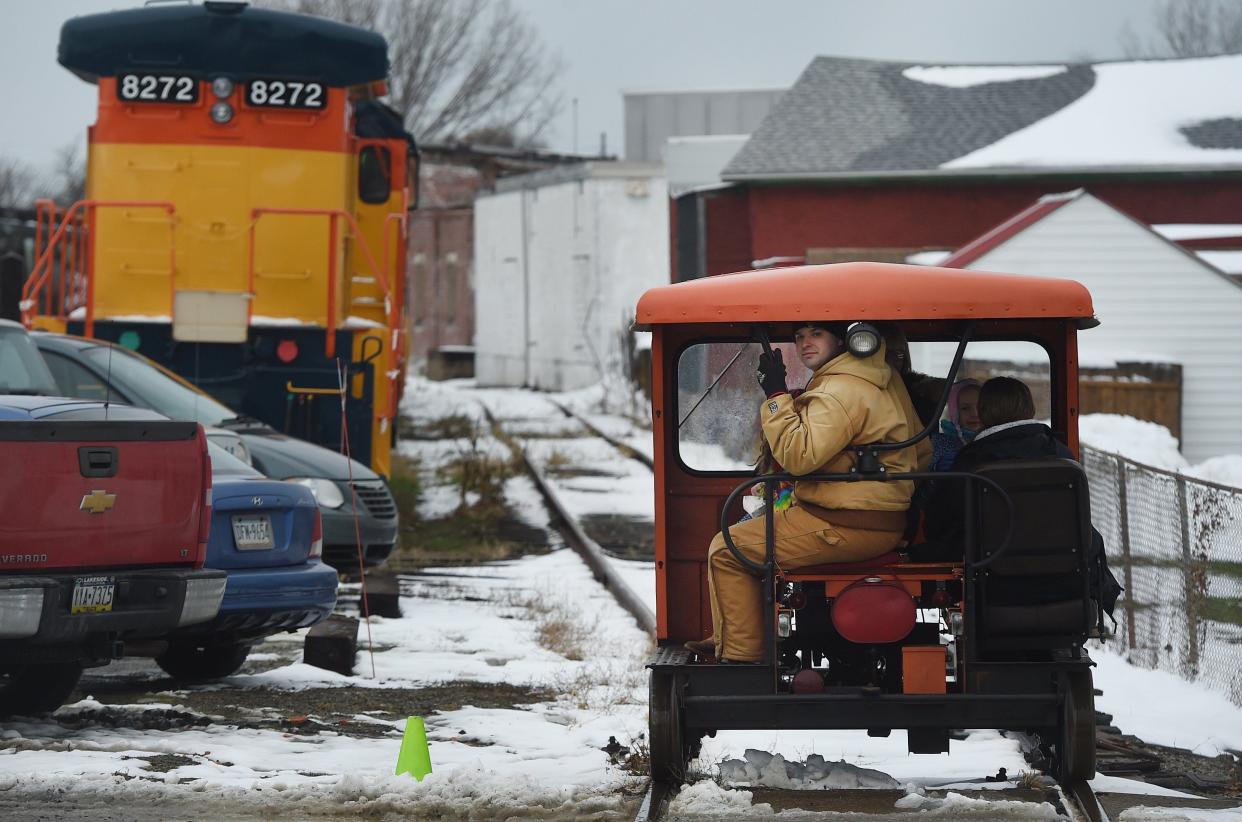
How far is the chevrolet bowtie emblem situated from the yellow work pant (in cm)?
266

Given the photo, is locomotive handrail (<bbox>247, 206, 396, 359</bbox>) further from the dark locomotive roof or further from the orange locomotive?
the dark locomotive roof

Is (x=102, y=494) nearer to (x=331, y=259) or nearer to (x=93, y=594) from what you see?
(x=93, y=594)

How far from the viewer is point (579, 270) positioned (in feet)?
143

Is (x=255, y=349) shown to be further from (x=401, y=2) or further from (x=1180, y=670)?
(x=401, y=2)

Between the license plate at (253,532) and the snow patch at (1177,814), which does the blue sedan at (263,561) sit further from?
the snow patch at (1177,814)

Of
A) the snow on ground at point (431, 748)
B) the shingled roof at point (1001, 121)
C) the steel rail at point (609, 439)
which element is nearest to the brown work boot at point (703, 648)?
the snow on ground at point (431, 748)

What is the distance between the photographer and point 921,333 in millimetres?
7703

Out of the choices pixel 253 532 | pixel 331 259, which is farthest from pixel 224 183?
pixel 253 532

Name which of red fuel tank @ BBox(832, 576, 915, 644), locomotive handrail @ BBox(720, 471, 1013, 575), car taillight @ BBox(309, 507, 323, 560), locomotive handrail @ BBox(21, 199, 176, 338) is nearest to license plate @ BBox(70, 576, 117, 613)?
car taillight @ BBox(309, 507, 323, 560)

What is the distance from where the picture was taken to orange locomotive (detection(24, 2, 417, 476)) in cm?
1549

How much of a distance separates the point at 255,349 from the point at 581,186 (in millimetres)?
28970

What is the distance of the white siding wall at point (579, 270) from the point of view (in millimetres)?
43031

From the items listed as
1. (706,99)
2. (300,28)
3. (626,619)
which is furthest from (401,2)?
(626,619)

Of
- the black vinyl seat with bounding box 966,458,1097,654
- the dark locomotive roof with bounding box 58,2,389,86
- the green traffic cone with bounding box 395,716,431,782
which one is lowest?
the green traffic cone with bounding box 395,716,431,782
